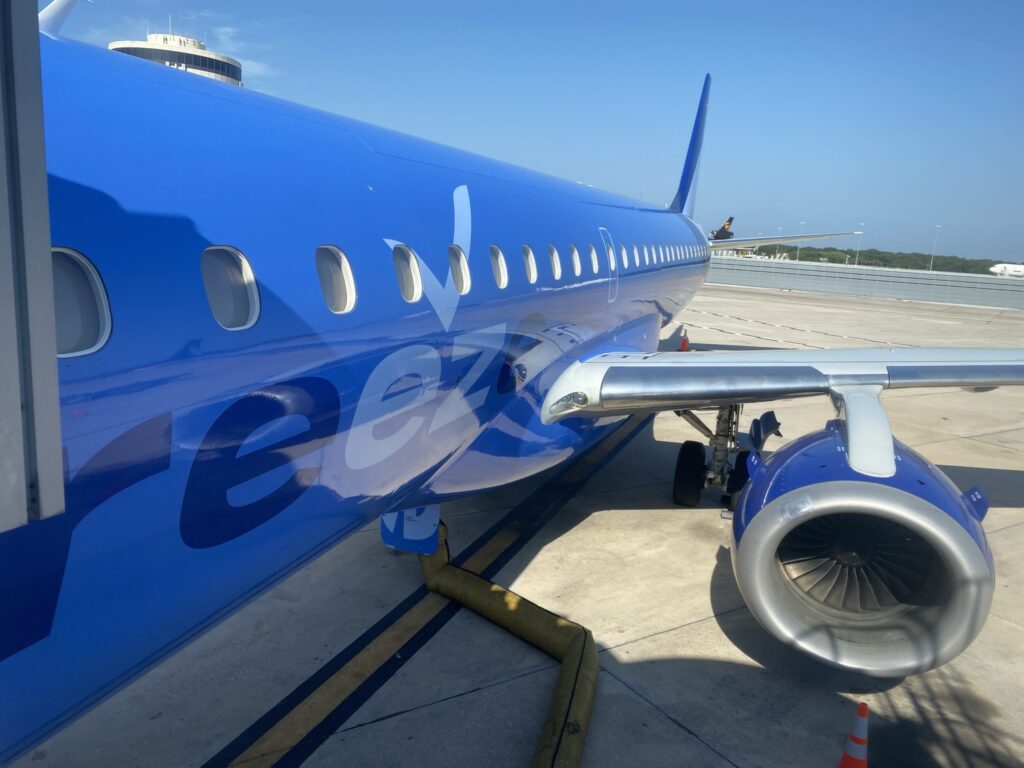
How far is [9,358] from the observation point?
1665 millimetres

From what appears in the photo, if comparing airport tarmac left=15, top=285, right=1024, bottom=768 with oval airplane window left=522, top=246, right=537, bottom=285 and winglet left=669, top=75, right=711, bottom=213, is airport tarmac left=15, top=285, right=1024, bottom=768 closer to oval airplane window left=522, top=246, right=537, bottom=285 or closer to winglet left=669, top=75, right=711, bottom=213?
oval airplane window left=522, top=246, right=537, bottom=285

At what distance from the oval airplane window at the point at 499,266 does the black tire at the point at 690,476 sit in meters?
3.76

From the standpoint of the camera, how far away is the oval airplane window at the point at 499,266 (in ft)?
19.6

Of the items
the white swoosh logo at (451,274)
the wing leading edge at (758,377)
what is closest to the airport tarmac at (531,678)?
the wing leading edge at (758,377)

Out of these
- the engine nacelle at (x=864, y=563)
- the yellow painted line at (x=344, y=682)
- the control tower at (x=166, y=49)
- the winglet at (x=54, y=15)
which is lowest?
the yellow painted line at (x=344, y=682)

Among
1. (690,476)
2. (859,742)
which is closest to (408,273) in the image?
(859,742)

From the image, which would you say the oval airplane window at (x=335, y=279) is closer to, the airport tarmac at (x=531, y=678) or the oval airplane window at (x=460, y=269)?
the oval airplane window at (x=460, y=269)

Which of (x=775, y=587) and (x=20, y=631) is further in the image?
(x=775, y=587)

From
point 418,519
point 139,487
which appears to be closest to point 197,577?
point 139,487

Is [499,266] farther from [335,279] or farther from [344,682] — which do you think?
[344,682]

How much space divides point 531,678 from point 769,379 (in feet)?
9.77

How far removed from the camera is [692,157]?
2111 centimetres

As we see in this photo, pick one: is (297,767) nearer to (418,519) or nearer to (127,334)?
(418,519)

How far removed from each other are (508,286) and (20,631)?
4257mm
